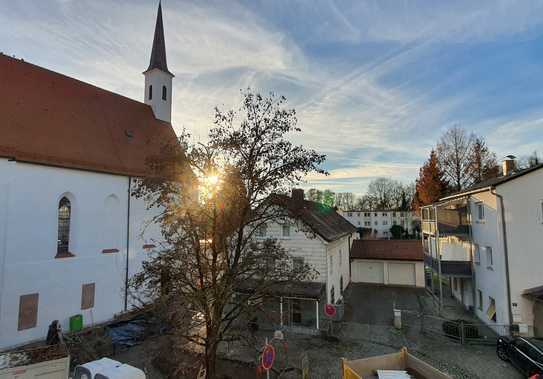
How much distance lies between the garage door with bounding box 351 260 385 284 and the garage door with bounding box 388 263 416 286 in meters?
0.73

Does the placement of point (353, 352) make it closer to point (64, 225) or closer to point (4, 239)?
point (64, 225)

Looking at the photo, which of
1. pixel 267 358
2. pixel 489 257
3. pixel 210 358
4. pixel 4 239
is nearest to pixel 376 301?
pixel 489 257

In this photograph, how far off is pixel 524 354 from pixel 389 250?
16.5m

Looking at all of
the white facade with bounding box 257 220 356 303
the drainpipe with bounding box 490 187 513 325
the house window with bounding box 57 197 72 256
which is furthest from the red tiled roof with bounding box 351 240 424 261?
the house window with bounding box 57 197 72 256

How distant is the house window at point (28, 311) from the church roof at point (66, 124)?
6.63 meters

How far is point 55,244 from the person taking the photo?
640 inches

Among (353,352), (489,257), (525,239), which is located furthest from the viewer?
(489,257)

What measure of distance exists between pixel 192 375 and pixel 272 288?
4.35 m

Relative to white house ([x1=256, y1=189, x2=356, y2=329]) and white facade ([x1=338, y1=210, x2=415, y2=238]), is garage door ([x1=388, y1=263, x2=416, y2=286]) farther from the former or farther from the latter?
white facade ([x1=338, y1=210, x2=415, y2=238])

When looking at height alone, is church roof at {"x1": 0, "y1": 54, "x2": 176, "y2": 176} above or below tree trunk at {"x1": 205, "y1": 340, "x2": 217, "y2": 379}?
above

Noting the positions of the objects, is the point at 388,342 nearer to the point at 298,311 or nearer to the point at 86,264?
the point at 298,311

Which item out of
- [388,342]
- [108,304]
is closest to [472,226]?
[388,342]

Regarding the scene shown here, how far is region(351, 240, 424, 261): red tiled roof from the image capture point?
26281 mm

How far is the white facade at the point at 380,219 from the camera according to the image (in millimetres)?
65938
